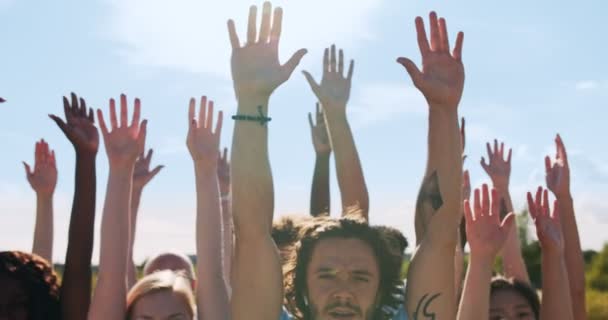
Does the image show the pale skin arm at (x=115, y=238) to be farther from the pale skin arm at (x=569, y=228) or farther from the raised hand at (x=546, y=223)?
the pale skin arm at (x=569, y=228)

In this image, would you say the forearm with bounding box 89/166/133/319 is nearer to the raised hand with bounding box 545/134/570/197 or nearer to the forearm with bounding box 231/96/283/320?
the forearm with bounding box 231/96/283/320

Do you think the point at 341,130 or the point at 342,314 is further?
the point at 341,130

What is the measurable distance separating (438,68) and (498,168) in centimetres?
211

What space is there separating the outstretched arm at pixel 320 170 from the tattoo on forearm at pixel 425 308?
1.92 meters

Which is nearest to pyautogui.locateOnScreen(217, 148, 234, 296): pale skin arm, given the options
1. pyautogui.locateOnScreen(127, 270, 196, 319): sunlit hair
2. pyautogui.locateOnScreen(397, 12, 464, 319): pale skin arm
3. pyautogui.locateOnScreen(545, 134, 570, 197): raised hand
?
pyautogui.locateOnScreen(127, 270, 196, 319): sunlit hair

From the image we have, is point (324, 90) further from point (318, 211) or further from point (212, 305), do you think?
point (212, 305)

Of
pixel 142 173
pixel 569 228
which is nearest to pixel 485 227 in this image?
pixel 569 228

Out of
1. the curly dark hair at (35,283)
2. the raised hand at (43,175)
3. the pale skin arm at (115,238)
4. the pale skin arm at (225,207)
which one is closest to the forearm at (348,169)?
the pale skin arm at (225,207)

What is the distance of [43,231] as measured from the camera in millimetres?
5523

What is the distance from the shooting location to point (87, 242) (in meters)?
3.94

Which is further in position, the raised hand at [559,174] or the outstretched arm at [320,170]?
the outstretched arm at [320,170]

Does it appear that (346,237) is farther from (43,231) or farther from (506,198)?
(43,231)

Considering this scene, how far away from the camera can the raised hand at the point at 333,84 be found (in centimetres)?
564

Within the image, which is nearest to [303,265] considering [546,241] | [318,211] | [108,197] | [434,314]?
[434,314]
